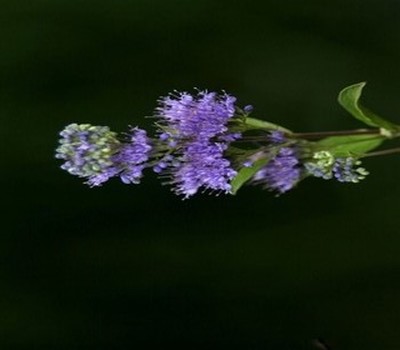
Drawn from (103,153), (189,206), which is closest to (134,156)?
(103,153)

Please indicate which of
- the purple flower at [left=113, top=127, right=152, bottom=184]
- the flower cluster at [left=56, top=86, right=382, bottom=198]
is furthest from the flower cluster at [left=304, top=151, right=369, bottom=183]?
the purple flower at [left=113, top=127, right=152, bottom=184]

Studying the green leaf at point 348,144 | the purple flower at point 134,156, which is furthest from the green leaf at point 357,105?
the purple flower at point 134,156

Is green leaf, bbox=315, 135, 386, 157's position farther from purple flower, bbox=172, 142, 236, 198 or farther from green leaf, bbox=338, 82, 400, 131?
purple flower, bbox=172, 142, 236, 198

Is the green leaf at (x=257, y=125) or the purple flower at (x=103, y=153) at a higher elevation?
the green leaf at (x=257, y=125)

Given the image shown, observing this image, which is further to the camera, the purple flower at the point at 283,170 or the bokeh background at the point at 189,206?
the bokeh background at the point at 189,206

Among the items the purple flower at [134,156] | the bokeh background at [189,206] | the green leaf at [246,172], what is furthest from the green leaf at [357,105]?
the bokeh background at [189,206]

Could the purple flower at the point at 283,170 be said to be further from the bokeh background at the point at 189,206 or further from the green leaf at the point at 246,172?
the bokeh background at the point at 189,206

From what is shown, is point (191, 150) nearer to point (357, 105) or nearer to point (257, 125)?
point (257, 125)

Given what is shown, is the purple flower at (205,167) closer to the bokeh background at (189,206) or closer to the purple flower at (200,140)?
the purple flower at (200,140)
